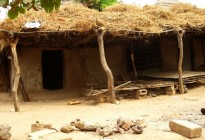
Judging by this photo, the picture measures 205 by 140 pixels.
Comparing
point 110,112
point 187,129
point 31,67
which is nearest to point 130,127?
point 187,129

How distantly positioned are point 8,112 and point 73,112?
1.94m

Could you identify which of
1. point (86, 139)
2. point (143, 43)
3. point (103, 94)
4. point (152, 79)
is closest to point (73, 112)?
point (103, 94)

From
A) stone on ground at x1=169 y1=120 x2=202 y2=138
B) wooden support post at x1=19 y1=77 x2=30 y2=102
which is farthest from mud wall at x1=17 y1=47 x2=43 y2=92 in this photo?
stone on ground at x1=169 y1=120 x2=202 y2=138

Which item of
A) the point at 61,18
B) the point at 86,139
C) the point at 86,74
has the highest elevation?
the point at 61,18

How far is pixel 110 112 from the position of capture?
9141 mm

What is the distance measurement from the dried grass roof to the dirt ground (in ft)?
7.82

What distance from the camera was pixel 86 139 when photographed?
6414 millimetres

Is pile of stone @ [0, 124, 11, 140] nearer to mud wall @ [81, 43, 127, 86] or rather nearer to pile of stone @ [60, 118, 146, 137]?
pile of stone @ [60, 118, 146, 137]

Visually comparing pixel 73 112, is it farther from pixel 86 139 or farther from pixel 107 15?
pixel 107 15

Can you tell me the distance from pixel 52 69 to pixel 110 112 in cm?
652

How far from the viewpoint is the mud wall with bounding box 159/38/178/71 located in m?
14.7

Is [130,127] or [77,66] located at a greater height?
[77,66]

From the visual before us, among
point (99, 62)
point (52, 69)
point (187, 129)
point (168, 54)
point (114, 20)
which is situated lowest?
point (187, 129)

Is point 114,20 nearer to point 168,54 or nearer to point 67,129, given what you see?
point 168,54
